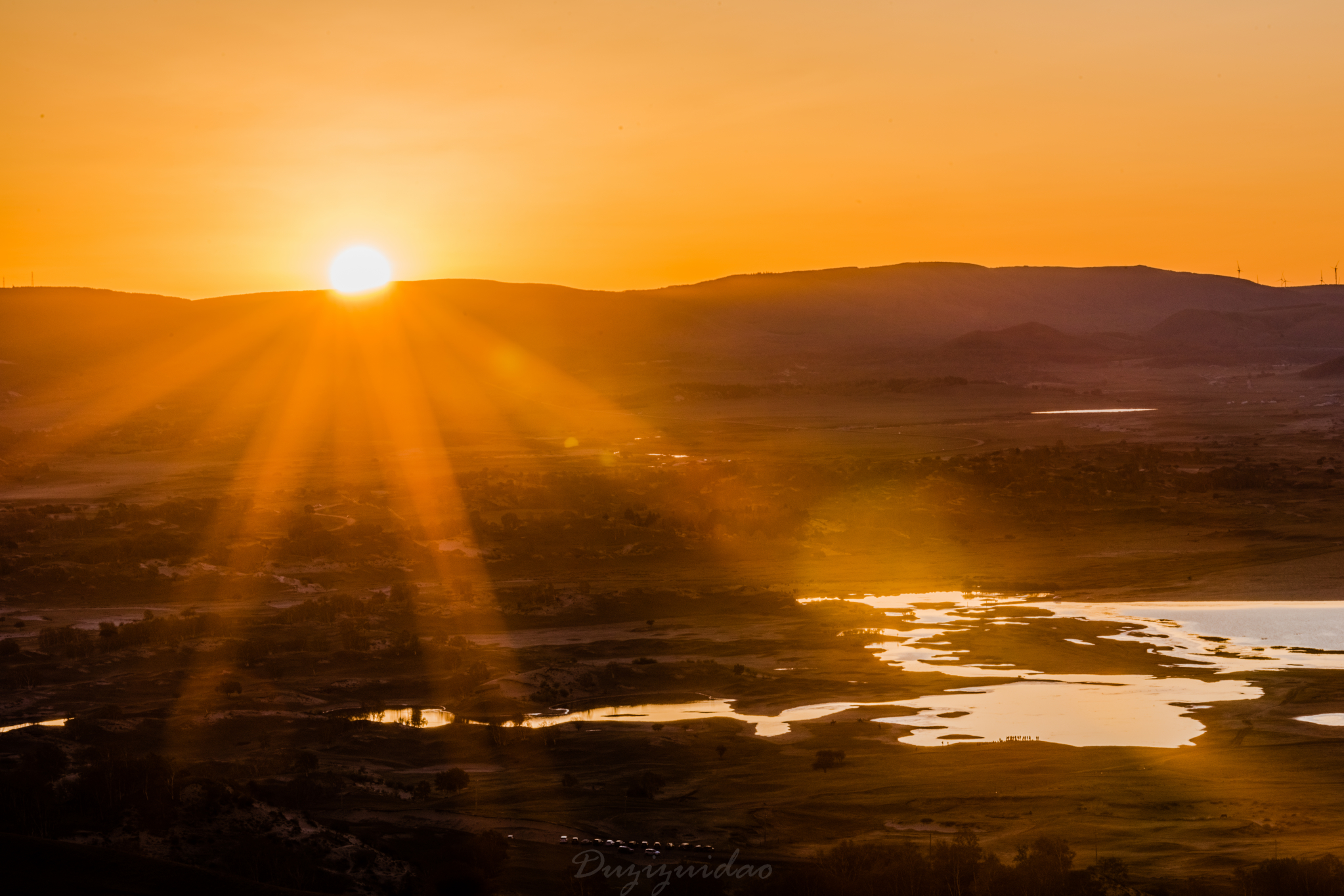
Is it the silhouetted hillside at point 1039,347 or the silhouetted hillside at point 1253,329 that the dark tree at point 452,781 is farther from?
the silhouetted hillside at point 1253,329

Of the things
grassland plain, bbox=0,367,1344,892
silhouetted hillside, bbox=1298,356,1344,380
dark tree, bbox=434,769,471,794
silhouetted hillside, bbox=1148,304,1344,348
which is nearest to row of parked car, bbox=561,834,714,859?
grassland plain, bbox=0,367,1344,892

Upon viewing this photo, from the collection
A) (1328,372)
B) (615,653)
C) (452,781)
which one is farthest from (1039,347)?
(452,781)

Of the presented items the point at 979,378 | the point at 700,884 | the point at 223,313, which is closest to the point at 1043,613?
the point at 700,884

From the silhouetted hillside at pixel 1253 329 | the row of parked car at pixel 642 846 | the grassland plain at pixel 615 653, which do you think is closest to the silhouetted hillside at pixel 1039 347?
the silhouetted hillside at pixel 1253 329

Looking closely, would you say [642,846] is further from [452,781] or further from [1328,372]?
[1328,372]

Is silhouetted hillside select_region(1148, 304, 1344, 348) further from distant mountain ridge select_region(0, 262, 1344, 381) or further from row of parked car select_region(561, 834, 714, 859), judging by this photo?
row of parked car select_region(561, 834, 714, 859)

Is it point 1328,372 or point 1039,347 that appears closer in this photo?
point 1328,372

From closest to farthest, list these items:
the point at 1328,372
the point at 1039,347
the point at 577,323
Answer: the point at 1328,372 → the point at 1039,347 → the point at 577,323

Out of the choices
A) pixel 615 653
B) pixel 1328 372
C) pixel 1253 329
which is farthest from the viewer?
pixel 1253 329

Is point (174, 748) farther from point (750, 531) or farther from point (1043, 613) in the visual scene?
point (750, 531)
